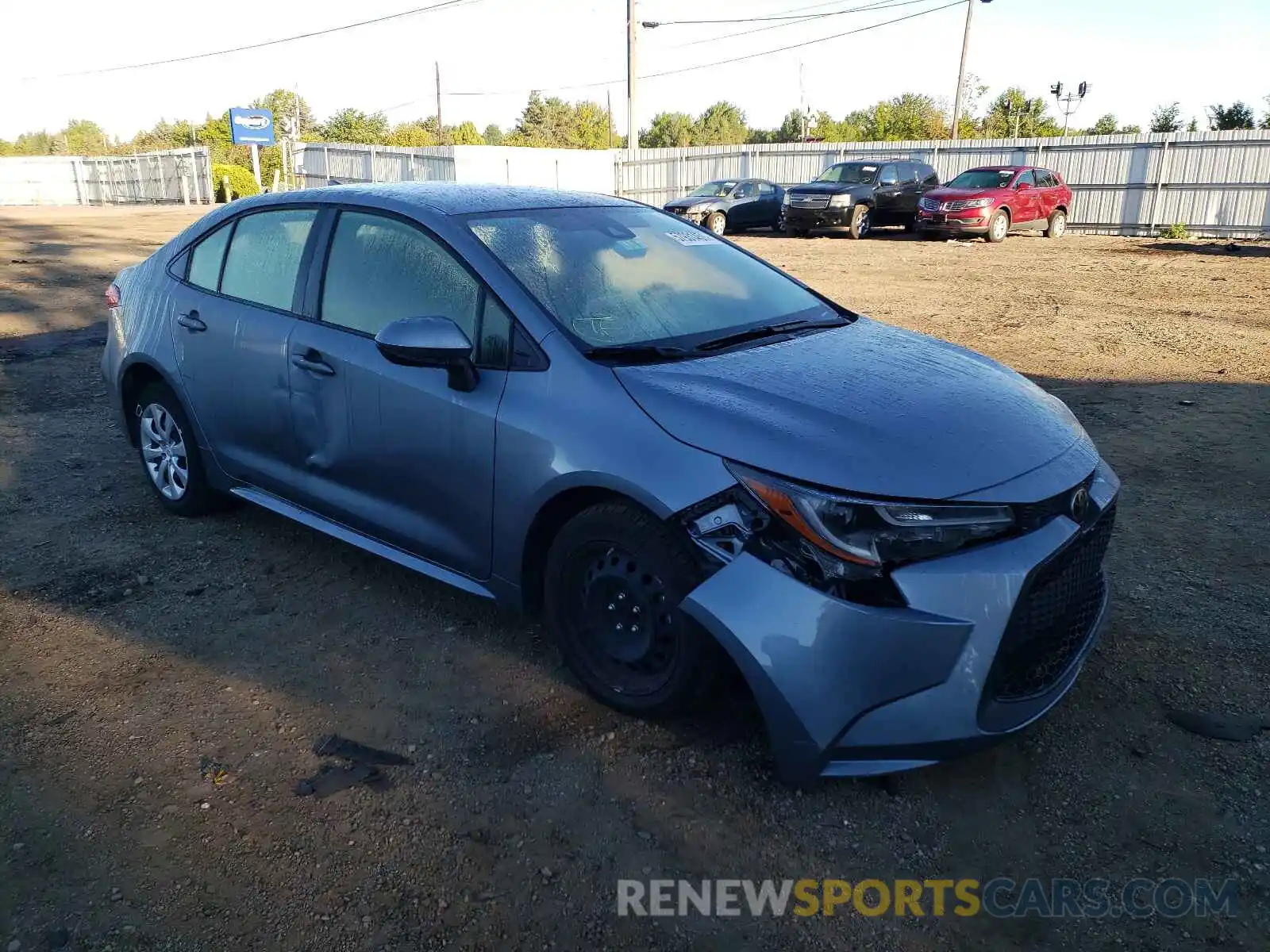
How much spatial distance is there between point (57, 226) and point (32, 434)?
23.6 metres

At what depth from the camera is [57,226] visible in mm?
26172

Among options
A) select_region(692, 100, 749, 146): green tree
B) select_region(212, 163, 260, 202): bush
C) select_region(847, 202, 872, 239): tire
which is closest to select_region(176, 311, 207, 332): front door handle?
select_region(847, 202, 872, 239): tire

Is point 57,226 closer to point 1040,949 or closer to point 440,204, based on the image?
point 440,204

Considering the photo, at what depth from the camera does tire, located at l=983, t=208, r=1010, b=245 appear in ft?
69.5

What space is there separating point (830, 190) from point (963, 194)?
2998 mm

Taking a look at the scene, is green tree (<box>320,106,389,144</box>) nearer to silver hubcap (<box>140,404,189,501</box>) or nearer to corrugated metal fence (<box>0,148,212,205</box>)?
corrugated metal fence (<box>0,148,212,205</box>)

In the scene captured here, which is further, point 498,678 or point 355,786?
point 498,678

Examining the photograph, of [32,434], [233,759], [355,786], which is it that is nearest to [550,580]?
[355,786]

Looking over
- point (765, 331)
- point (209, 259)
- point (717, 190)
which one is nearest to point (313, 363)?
point (209, 259)

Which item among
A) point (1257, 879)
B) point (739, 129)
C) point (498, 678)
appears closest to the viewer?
point (1257, 879)

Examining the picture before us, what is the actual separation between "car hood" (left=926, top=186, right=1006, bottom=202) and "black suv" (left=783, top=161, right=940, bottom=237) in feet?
5.72

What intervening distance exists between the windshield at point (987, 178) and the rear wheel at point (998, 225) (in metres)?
0.69

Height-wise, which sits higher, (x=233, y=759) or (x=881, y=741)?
(x=881, y=741)

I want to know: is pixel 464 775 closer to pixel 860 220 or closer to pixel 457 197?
pixel 457 197
